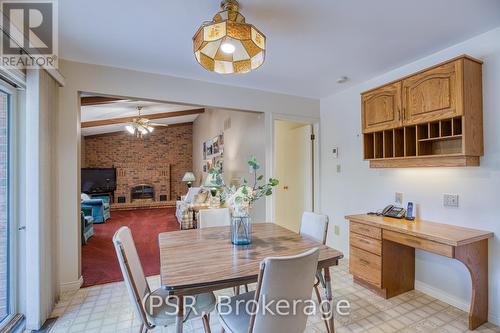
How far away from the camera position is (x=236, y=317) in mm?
1446

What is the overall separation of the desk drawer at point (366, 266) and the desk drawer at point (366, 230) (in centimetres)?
19

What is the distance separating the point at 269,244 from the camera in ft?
6.15

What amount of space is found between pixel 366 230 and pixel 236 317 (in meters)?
1.73

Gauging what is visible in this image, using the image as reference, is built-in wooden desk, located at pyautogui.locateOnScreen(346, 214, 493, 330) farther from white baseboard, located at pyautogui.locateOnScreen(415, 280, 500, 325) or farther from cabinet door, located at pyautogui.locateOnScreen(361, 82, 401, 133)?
cabinet door, located at pyautogui.locateOnScreen(361, 82, 401, 133)

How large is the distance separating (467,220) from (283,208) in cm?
272

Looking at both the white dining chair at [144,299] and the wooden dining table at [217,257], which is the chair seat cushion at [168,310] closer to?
the white dining chair at [144,299]

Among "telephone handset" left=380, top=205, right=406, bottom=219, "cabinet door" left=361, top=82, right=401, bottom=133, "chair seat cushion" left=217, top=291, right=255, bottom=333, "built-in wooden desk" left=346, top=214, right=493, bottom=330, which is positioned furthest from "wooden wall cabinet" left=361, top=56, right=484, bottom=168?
"chair seat cushion" left=217, top=291, right=255, bottom=333

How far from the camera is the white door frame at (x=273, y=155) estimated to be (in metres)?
3.61

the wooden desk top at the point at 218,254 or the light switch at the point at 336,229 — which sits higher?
the wooden desk top at the point at 218,254

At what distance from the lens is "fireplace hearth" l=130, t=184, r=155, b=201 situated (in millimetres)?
8570

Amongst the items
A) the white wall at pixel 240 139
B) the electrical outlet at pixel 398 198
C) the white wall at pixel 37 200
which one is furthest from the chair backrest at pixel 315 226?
the white wall at pixel 37 200

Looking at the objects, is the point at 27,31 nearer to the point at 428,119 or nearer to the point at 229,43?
the point at 229,43

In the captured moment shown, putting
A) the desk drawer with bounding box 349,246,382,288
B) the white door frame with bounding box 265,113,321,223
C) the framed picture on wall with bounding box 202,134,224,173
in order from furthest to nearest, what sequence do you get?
the framed picture on wall with bounding box 202,134,224,173, the white door frame with bounding box 265,113,321,223, the desk drawer with bounding box 349,246,382,288

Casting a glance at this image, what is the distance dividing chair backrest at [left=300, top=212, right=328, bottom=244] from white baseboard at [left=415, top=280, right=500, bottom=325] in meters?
1.39
